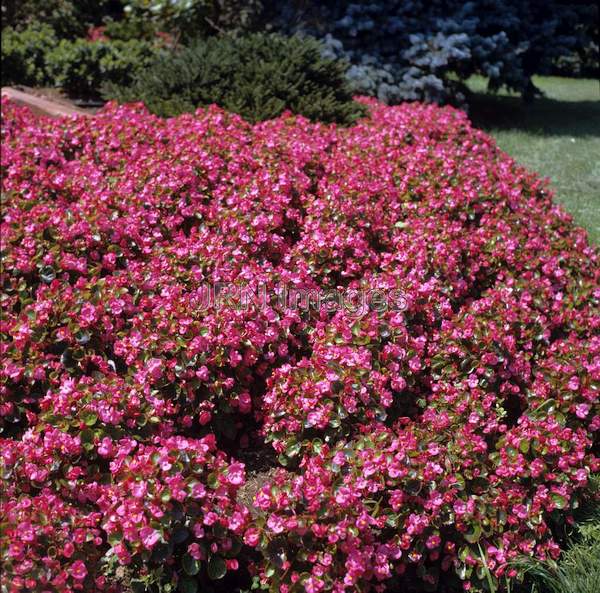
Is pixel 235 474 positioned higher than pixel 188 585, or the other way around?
pixel 235 474

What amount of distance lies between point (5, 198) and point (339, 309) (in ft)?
6.70

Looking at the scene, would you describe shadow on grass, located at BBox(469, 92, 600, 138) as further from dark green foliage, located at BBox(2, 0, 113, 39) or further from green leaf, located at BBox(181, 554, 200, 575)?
green leaf, located at BBox(181, 554, 200, 575)

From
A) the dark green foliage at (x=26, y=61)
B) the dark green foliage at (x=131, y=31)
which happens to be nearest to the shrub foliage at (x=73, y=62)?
Result: the dark green foliage at (x=26, y=61)

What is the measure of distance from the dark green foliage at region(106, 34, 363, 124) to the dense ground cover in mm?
1703

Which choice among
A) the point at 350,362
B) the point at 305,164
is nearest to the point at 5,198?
the point at 305,164

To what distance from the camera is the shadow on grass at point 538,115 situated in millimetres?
9484

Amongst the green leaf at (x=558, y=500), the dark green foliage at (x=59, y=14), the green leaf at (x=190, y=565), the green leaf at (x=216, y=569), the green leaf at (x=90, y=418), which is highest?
the green leaf at (x=90, y=418)

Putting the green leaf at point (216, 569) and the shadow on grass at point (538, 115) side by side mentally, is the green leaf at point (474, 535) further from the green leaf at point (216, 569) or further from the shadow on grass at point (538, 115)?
the shadow on grass at point (538, 115)

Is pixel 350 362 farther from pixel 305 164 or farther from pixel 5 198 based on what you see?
pixel 5 198

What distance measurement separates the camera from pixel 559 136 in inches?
356

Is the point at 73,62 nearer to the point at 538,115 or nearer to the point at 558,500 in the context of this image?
the point at 538,115

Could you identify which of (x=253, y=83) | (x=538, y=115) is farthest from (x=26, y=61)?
(x=538, y=115)

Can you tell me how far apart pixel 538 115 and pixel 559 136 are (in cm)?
168

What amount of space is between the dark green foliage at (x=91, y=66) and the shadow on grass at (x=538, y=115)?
165 inches
